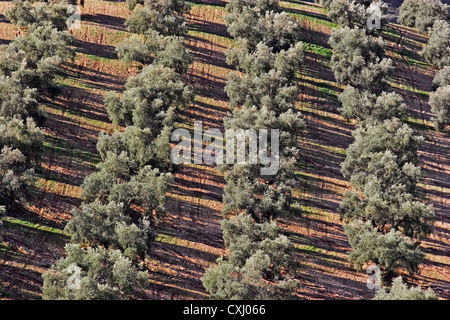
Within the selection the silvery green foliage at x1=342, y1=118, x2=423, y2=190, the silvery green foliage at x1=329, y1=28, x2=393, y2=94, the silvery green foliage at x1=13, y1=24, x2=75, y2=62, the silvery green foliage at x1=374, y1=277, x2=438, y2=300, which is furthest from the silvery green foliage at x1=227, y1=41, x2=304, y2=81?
the silvery green foliage at x1=374, y1=277, x2=438, y2=300

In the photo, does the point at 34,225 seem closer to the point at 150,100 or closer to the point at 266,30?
the point at 150,100

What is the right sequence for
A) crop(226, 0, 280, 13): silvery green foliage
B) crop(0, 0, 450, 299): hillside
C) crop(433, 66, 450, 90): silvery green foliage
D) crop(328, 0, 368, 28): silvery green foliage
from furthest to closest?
crop(328, 0, 368, 28): silvery green foliage → crop(226, 0, 280, 13): silvery green foliage → crop(433, 66, 450, 90): silvery green foliage → crop(0, 0, 450, 299): hillside

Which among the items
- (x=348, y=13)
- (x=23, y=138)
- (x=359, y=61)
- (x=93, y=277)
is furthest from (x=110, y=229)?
(x=348, y=13)

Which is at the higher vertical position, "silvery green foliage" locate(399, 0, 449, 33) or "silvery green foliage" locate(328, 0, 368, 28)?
"silvery green foliage" locate(399, 0, 449, 33)

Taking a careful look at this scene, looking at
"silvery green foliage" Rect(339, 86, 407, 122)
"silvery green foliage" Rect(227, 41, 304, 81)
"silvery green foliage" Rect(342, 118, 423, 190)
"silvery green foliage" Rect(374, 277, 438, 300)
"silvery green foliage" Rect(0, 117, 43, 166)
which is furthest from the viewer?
"silvery green foliage" Rect(227, 41, 304, 81)

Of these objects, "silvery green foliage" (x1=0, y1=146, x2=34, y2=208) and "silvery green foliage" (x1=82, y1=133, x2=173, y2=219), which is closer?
"silvery green foliage" (x1=0, y1=146, x2=34, y2=208)

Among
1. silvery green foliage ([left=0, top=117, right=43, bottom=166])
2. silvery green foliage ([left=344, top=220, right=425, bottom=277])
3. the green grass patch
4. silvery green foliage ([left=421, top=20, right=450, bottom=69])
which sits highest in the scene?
silvery green foliage ([left=421, top=20, right=450, bottom=69])

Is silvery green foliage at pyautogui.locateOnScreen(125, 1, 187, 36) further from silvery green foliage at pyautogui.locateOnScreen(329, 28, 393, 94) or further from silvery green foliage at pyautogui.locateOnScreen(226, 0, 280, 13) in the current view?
silvery green foliage at pyautogui.locateOnScreen(329, 28, 393, 94)
